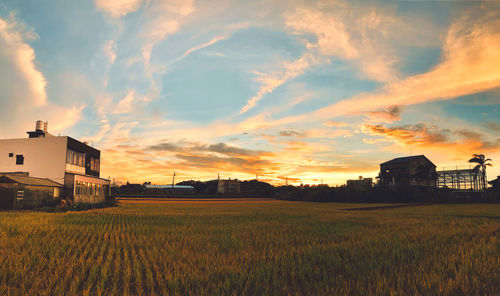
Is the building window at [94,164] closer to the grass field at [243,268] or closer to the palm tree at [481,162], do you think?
the grass field at [243,268]

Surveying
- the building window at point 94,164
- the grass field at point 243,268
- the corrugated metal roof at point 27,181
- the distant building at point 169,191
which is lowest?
the distant building at point 169,191

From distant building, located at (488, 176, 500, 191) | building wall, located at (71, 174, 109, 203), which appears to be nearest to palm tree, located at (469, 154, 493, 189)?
distant building, located at (488, 176, 500, 191)

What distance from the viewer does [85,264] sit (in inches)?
269

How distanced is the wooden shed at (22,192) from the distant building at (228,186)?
378ft

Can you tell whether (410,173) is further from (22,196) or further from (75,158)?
(22,196)

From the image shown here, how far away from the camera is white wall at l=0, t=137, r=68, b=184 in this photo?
3871 cm

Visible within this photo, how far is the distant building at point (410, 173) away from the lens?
8294 centimetres

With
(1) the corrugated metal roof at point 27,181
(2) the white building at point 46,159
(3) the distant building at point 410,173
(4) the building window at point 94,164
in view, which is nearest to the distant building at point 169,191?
(4) the building window at point 94,164

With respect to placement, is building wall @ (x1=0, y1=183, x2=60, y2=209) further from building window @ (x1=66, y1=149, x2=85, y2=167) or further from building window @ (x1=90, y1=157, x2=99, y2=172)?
building window @ (x1=90, y1=157, x2=99, y2=172)

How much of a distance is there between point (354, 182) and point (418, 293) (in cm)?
9286

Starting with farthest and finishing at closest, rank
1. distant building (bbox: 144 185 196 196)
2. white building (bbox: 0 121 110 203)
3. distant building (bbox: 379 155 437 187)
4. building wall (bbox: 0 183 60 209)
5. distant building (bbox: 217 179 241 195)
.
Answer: distant building (bbox: 217 179 241 195)
distant building (bbox: 144 185 196 196)
distant building (bbox: 379 155 437 187)
white building (bbox: 0 121 110 203)
building wall (bbox: 0 183 60 209)

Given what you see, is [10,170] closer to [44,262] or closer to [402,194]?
[44,262]

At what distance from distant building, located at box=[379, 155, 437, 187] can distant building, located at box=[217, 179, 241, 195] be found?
80335 mm

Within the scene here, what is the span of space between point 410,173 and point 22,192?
83.9 m
